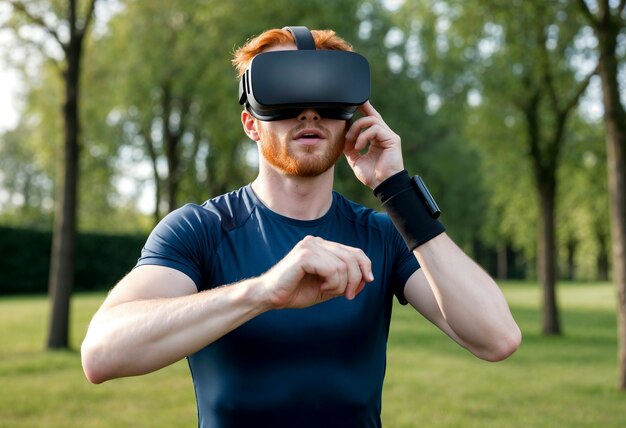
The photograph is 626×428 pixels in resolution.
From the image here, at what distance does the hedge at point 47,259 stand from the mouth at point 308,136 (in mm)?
32404

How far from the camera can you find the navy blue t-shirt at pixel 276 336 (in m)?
2.56

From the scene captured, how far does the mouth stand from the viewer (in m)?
2.62

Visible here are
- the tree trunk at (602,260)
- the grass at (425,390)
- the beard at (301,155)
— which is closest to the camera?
the beard at (301,155)

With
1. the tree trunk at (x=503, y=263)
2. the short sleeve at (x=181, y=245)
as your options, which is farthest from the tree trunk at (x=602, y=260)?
the short sleeve at (x=181, y=245)

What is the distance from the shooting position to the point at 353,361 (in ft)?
8.75

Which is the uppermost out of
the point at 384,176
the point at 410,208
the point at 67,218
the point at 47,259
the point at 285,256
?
the point at 384,176

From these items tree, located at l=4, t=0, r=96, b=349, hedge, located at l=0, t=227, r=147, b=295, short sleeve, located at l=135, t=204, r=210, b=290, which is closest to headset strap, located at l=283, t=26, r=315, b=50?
short sleeve, located at l=135, t=204, r=210, b=290

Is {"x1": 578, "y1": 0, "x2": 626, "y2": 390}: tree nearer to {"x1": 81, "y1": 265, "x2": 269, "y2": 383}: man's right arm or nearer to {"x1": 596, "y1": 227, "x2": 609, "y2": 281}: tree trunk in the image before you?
{"x1": 81, "y1": 265, "x2": 269, "y2": 383}: man's right arm

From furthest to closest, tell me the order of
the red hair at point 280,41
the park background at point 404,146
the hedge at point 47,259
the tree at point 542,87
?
the hedge at point 47,259, the tree at point 542,87, the park background at point 404,146, the red hair at point 280,41

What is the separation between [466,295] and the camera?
8.42 feet

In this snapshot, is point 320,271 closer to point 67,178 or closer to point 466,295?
point 466,295

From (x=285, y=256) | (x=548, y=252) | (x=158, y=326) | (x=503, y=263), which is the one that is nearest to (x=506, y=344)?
(x=285, y=256)

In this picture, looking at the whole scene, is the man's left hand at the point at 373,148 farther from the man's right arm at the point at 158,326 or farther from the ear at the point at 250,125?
the man's right arm at the point at 158,326

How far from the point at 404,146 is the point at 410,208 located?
23.1 meters
